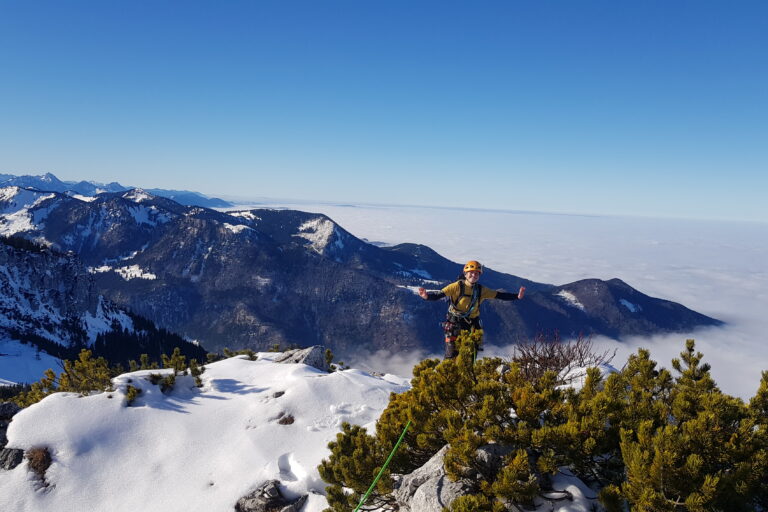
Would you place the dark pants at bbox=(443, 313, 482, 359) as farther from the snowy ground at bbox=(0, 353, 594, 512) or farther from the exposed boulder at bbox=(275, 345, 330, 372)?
the exposed boulder at bbox=(275, 345, 330, 372)

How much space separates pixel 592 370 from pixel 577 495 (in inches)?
80.1

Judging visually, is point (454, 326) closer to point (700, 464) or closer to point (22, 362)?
point (700, 464)

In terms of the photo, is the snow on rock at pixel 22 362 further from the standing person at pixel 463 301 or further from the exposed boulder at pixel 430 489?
the exposed boulder at pixel 430 489

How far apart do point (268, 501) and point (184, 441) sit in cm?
478

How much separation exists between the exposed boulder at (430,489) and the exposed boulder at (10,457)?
12.7 metres

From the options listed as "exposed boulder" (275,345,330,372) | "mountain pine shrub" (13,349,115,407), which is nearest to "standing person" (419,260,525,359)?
"exposed boulder" (275,345,330,372)

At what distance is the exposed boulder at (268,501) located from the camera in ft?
33.1

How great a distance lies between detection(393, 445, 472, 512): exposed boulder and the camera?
6.54 meters

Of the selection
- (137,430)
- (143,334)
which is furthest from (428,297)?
(143,334)

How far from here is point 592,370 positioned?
6789 mm

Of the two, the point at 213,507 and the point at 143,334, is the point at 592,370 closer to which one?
the point at 213,507

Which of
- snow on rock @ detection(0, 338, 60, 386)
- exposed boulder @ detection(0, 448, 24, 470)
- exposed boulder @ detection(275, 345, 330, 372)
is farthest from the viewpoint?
snow on rock @ detection(0, 338, 60, 386)

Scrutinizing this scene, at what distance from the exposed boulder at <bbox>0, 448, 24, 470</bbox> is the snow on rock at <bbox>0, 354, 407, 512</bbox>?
0.68ft

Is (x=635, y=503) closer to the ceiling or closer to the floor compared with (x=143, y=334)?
closer to the ceiling
